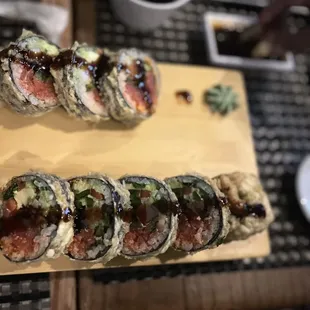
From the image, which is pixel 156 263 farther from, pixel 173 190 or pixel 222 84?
pixel 222 84

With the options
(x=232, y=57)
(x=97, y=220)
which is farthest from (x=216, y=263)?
(x=232, y=57)

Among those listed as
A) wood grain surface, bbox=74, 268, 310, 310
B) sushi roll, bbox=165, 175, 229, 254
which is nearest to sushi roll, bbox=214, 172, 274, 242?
sushi roll, bbox=165, 175, 229, 254

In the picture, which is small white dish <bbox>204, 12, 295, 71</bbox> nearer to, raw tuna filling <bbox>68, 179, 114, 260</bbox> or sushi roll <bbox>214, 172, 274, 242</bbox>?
sushi roll <bbox>214, 172, 274, 242</bbox>

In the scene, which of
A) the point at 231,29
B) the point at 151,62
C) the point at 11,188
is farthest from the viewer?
the point at 231,29

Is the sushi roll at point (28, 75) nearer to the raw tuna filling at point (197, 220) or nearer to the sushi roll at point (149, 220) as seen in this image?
the sushi roll at point (149, 220)

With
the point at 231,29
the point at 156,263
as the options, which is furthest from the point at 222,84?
the point at 156,263
